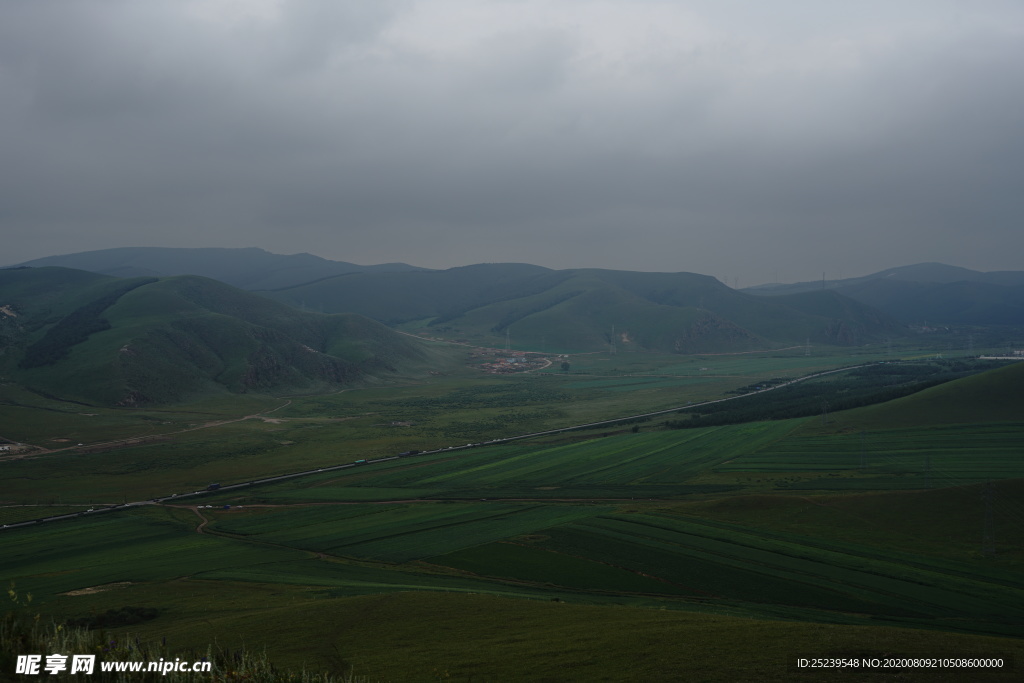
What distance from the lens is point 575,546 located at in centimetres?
7538

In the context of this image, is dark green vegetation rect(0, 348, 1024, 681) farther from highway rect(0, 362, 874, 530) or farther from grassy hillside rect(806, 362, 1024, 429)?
highway rect(0, 362, 874, 530)

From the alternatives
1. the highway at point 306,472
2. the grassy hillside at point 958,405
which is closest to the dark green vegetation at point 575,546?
the grassy hillside at point 958,405

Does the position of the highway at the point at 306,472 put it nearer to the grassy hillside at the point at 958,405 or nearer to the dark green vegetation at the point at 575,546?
the dark green vegetation at the point at 575,546

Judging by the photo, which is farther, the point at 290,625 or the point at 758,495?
the point at 758,495

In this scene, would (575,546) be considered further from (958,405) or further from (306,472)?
(958,405)

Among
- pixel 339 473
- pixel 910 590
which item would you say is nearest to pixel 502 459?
pixel 339 473

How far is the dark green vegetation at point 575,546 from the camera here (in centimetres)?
4022

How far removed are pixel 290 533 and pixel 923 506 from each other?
253 feet

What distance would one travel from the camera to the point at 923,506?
81312 millimetres

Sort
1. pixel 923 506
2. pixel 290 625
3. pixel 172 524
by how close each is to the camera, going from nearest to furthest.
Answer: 1. pixel 290 625
2. pixel 923 506
3. pixel 172 524

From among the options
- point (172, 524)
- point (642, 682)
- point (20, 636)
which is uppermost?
point (20, 636)

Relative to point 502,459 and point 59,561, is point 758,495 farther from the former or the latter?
point 59,561

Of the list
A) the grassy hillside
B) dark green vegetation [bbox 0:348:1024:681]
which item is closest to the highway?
dark green vegetation [bbox 0:348:1024:681]

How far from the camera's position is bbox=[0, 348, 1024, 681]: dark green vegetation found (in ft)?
132
